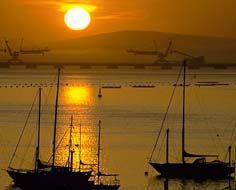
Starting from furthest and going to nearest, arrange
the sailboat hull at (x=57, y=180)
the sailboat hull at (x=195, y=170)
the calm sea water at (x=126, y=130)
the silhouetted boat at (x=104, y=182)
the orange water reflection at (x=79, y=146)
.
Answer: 1. the orange water reflection at (x=79, y=146)
2. the calm sea water at (x=126, y=130)
3. the sailboat hull at (x=195, y=170)
4. the silhouetted boat at (x=104, y=182)
5. the sailboat hull at (x=57, y=180)

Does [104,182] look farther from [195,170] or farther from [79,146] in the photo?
[79,146]

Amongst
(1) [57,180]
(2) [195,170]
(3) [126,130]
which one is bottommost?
(1) [57,180]

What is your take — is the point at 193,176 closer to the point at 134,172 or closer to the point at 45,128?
the point at 134,172

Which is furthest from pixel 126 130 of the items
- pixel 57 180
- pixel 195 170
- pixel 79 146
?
pixel 57 180

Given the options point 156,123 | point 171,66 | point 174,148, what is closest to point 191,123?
point 156,123

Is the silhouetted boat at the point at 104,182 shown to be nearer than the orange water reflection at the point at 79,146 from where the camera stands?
Yes

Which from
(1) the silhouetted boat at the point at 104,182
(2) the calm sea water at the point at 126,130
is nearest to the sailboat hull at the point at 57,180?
(1) the silhouetted boat at the point at 104,182

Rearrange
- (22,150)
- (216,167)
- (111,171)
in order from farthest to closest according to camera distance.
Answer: (22,150) → (111,171) → (216,167)

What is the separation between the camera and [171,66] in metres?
188

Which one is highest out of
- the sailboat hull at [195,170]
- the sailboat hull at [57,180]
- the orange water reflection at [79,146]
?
the orange water reflection at [79,146]

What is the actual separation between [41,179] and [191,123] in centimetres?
2779

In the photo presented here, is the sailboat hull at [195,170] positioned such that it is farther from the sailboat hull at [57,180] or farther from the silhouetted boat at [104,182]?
the sailboat hull at [57,180]

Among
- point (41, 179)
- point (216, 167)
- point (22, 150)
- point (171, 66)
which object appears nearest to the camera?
point (41, 179)

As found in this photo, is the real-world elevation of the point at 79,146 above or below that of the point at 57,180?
above
